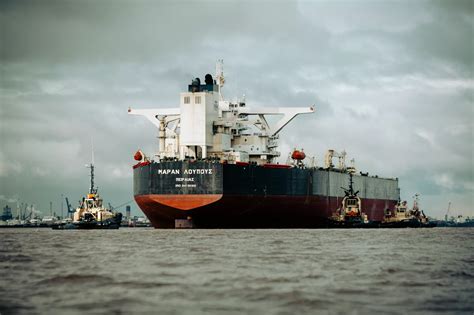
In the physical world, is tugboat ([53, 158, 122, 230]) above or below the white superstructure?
below

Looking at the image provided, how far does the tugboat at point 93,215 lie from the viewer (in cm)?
7220

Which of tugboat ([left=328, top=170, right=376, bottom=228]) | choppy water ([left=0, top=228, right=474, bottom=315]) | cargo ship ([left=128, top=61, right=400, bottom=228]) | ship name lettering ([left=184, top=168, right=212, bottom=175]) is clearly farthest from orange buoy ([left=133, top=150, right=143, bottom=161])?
choppy water ([left=0, top=228, right=474, bottom=315])

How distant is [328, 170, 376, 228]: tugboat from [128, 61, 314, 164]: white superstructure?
7927 mm

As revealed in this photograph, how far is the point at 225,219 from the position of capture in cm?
5916

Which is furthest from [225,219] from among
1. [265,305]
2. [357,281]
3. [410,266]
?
[265,305]

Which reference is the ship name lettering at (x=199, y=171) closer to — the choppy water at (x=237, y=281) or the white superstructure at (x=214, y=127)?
the white superstructure at (x=214, y=127)

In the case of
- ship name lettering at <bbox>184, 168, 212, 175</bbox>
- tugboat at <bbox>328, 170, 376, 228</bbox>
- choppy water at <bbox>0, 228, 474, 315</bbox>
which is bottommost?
choppy water at <bbox>0, 228, 474, 315</bbox>

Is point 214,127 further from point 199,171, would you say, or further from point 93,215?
point 93,215

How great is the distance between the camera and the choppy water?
17766 millimetres

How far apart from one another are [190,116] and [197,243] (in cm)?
2472

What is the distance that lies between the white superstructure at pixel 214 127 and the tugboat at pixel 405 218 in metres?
15.2

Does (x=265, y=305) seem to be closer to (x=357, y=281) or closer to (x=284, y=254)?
(x=357, y=281)

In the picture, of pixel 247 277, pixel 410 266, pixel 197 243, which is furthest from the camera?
pixel 197 243

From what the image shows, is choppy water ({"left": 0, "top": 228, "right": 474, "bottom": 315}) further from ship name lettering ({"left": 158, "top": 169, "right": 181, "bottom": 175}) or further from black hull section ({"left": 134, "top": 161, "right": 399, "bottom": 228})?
ship name lettering ({"left": 158, "top": 169, "right": 181, "bottom": 175})
